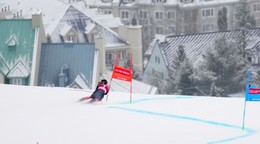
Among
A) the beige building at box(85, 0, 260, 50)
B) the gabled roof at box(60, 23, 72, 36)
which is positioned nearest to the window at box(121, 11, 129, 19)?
the beige building at box(85, 0, 260, 50)

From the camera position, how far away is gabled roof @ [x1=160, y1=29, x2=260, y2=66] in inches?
1118

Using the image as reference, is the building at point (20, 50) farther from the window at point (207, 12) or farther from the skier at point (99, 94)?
the window at point (207, 12)

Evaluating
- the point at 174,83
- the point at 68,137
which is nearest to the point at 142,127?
the point at 68,137

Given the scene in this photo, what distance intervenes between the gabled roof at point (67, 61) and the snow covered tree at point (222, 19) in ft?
73.0

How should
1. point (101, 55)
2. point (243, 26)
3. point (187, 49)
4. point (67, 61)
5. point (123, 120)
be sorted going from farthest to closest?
point (243, 26)
point (187, 49)
point (101, 55)
point (67, 61)
point (123, 120)

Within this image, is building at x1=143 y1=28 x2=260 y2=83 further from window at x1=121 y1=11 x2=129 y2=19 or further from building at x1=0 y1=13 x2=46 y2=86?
window at x1=121 y1=11 x2=129 y2=19

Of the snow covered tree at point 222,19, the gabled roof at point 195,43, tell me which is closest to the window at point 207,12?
the snow covered tree at point 222,19

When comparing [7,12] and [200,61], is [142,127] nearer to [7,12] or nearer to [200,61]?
[200,61]

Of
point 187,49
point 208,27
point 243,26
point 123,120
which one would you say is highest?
point 208,27

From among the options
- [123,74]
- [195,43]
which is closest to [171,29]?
[195,43]

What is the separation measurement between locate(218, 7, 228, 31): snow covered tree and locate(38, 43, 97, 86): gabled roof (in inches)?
876

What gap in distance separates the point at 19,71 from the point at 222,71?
356 inches

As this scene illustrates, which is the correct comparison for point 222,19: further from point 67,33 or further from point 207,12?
point 67,33

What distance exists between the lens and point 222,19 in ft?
134
